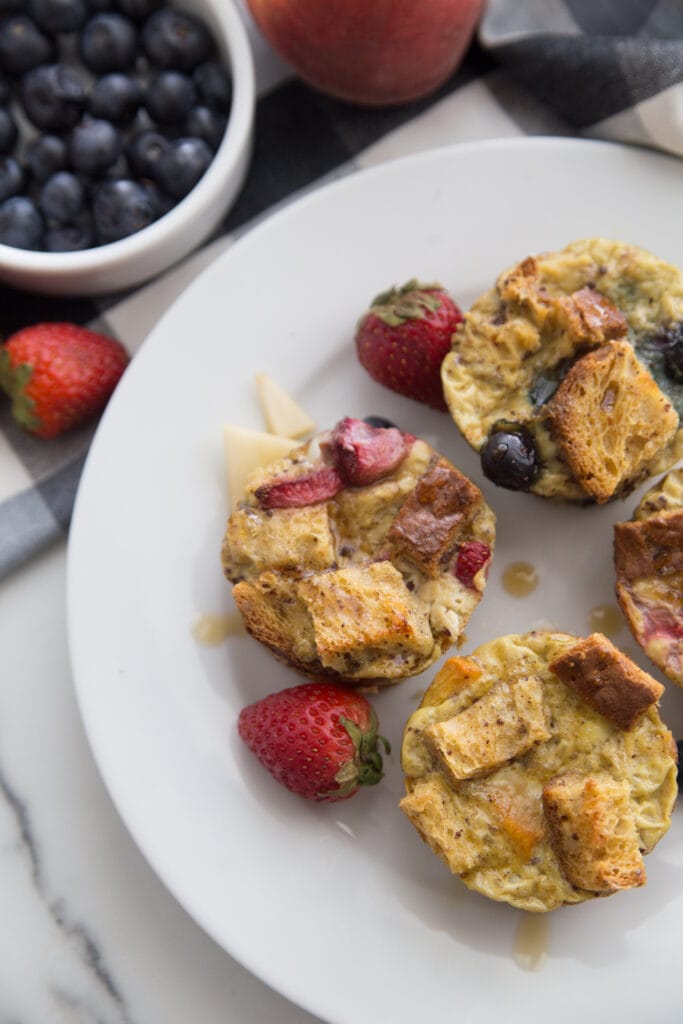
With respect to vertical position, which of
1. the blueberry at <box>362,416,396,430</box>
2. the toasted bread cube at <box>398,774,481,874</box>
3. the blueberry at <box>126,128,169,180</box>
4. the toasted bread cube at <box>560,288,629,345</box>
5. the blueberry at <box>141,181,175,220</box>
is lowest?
the toasted bread cube at <box>398,774,481,874</box>

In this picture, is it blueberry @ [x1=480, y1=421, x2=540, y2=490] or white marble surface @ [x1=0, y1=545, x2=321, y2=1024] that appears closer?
blueberry @ [x1=480, y1=421, x2=540, y2=490]

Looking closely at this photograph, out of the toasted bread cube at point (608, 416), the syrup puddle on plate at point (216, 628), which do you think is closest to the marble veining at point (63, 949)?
the syrup puddle on plate at point (216, 628)

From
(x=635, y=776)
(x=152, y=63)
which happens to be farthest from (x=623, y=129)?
(x=635, y=776)

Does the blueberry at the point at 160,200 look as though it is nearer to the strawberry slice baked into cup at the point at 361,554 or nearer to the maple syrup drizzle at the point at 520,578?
the strawberry slice baked into cup at the point at 361,554

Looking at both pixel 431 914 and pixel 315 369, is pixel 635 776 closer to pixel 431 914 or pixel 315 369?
pixel 431 914

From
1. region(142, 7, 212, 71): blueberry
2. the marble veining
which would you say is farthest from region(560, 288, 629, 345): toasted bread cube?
the marble veining

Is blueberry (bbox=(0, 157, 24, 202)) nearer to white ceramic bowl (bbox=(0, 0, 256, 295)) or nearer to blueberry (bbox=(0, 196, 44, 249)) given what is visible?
blueberry (bbox=(0, 196, 44, 249))
